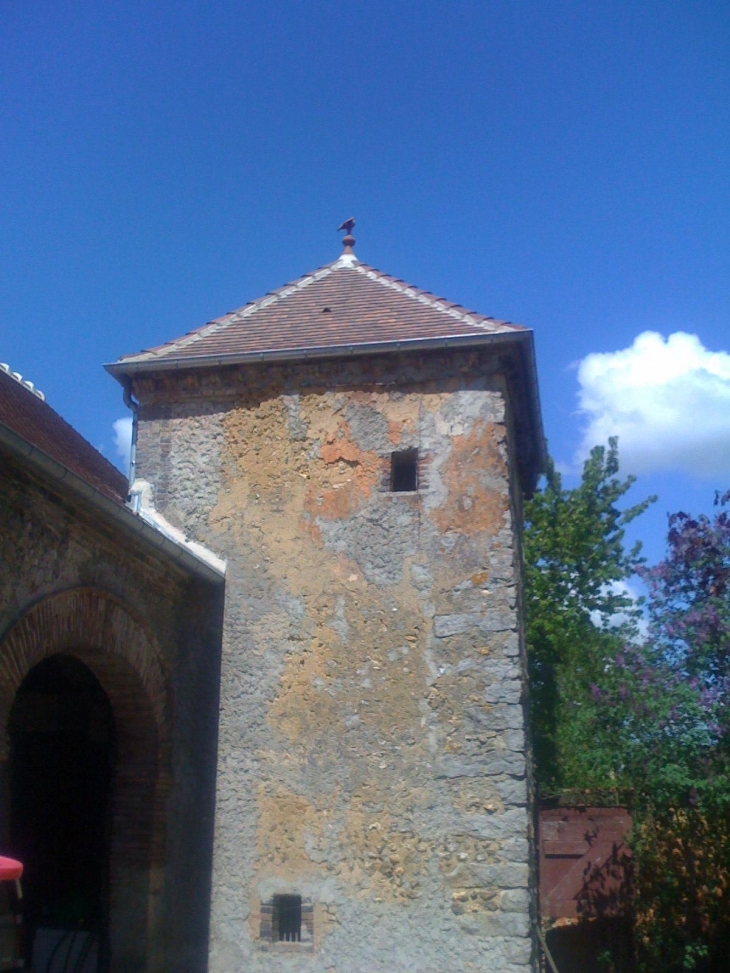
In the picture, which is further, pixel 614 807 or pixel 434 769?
pixel 614 807

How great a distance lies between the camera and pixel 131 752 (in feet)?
24.3

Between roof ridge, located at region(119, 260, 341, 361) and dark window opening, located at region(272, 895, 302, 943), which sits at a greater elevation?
roof ridge, located at region(119, 260, 341, 361)

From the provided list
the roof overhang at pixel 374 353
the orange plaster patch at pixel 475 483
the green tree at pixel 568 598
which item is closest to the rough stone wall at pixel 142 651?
the roof overhang at pixel 374 353

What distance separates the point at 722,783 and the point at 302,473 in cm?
618

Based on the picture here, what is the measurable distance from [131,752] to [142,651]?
88cm

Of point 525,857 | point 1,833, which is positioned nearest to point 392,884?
point 525,857

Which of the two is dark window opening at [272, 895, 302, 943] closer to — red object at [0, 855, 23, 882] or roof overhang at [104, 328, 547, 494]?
red object at [0, 855, 23, 882]

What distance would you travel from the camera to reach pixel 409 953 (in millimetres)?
6980

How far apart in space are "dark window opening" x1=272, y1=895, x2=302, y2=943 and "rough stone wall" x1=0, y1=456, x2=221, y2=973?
59 cm

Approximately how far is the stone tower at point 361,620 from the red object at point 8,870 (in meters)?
2.73

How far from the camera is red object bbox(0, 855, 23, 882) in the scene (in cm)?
492

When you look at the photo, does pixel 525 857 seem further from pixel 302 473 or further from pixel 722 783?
pixel 722 783

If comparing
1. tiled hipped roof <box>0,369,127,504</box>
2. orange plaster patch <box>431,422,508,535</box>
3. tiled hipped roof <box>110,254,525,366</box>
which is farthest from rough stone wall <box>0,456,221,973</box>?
tiled hipped roof <box>110,254,525,366</box>

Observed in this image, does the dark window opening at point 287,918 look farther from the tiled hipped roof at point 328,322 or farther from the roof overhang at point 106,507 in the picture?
the tiled hipped roof at point 328,322
